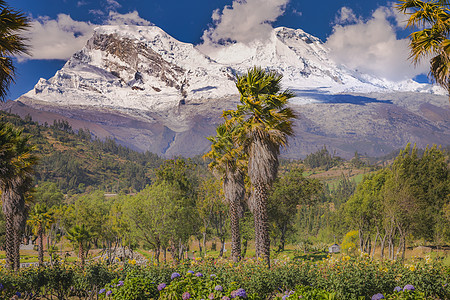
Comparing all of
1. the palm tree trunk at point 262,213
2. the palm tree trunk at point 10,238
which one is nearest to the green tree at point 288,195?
the palm tree trunk at point 262,213

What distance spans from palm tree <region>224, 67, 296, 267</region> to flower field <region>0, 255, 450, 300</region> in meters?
4.51

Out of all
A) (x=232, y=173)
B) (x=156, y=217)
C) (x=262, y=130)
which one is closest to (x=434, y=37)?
(x=262, y=130)

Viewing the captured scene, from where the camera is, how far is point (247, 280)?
33.8 feet

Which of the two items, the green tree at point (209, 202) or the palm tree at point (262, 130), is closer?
the palm tree at point (262, 130)

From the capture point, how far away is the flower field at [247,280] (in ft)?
27.8

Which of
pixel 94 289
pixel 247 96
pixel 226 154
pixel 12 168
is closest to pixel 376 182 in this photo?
pixel 226 154

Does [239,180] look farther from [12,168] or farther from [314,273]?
[12,168]

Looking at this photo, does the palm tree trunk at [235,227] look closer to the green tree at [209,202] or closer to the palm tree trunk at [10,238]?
the green tree at [209,202]

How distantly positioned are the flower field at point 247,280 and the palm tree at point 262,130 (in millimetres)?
4511

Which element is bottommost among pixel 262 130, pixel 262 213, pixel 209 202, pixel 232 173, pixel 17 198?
pixel 209 202

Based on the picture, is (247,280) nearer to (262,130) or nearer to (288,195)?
(262,130)

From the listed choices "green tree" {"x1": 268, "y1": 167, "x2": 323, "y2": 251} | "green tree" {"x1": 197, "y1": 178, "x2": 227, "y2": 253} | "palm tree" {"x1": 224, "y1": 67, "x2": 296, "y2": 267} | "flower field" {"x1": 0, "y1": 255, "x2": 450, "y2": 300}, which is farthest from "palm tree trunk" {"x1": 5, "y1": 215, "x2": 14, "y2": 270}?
"green tree" {"x1": 268, "y1": 167, "x2": 323, "y2": 251}

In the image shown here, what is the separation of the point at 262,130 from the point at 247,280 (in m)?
8.22

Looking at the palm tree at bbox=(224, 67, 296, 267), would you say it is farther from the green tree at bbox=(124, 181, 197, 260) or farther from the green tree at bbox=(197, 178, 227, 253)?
the green tree at bbox=(197, 178, 227, 253)
